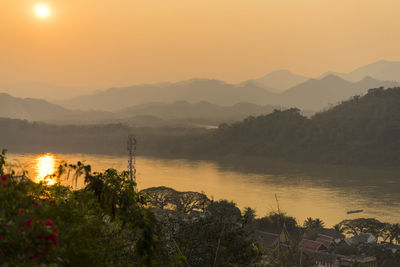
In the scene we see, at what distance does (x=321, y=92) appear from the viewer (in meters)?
181

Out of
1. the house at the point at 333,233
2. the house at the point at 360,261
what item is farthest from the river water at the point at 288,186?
the house at the point at 360,261

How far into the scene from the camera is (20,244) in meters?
2.41

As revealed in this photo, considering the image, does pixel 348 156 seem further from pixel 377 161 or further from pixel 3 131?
pixel 3 131

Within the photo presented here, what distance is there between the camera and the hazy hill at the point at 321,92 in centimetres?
17726

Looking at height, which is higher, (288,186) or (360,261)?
(288,186)

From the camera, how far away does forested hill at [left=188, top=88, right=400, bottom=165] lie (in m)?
54.3

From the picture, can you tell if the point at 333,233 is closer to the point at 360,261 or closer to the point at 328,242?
the point at 328,242

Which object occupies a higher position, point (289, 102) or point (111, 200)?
point (289, 102)

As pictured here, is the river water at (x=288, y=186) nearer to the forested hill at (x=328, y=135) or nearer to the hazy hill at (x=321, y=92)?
the forested hill at (x=328, y=135)

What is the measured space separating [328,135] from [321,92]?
12599cm

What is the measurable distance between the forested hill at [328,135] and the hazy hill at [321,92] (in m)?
112

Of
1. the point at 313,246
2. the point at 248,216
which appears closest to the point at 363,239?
the point at 313,246

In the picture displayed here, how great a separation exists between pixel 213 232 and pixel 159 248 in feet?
12.7

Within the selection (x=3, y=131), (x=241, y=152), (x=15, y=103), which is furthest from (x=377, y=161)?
(x=15, y=103)
